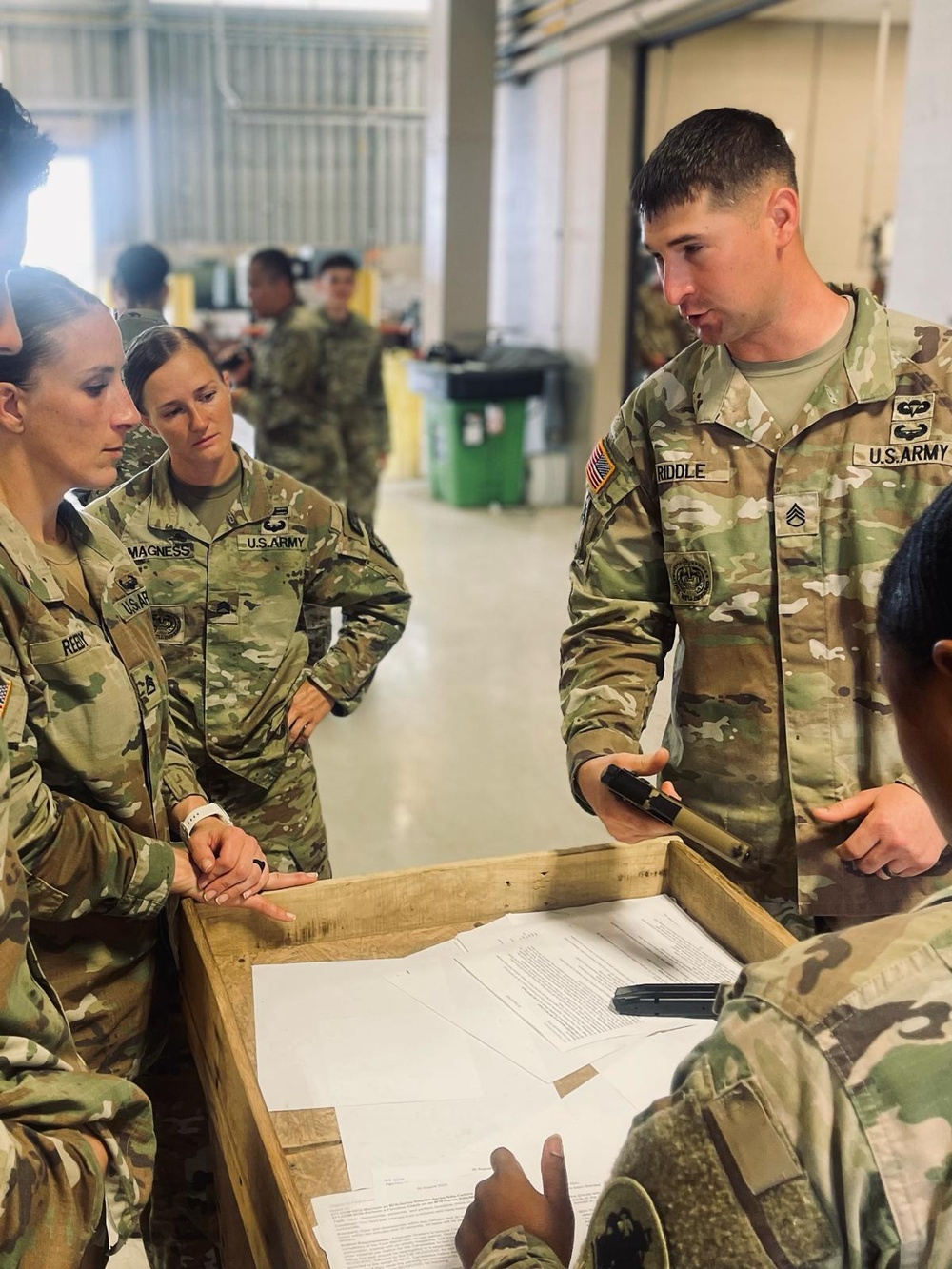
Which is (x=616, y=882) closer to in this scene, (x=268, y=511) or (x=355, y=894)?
(x=355, y=894)

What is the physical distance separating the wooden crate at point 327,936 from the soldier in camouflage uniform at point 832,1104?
1.42 ft

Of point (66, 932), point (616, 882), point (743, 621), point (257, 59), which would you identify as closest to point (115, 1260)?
point (66, 932)

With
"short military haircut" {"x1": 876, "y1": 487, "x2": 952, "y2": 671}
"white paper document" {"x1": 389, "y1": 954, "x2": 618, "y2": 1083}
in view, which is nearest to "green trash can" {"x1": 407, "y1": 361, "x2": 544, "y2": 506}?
"white paper document" {"x1": 389, "y1": 954, "x2": 618, "y2": 1083}

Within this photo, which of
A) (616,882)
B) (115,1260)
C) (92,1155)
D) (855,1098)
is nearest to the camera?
(855,1098)

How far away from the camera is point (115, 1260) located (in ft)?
4.52

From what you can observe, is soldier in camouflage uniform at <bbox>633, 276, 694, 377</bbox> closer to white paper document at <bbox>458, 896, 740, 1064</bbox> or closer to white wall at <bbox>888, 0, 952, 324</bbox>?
white wall at <bbox>888, 0, 952, 324</bbox>

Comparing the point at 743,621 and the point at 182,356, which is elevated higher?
the point at 182,356

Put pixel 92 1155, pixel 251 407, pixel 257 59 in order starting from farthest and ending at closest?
pixel 257 59 < pixel 251 407 < pixel 92 1155

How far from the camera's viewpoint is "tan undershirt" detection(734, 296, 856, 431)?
1515 mm

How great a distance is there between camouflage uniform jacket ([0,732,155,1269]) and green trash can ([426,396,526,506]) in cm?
694

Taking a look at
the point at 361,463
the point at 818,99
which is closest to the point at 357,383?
the point at 361,463

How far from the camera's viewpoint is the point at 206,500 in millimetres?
1997

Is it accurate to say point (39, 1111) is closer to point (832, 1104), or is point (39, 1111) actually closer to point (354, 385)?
point (832, 1104)

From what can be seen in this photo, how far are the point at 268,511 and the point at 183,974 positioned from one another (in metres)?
0.86
